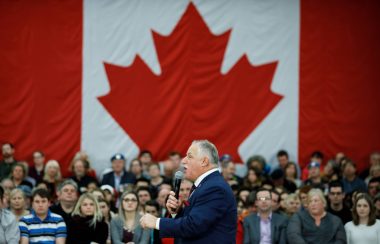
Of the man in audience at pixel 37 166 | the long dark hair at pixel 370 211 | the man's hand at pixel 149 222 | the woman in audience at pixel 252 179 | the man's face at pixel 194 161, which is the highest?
the man in audience at pixel 37 166

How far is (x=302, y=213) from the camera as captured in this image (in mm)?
8523

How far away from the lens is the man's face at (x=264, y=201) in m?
8.45

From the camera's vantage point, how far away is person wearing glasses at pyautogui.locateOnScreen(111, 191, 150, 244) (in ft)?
26.3

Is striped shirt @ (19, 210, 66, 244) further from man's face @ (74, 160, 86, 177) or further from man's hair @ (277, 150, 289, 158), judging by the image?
man's hair @ (277, 150, 289, 158)

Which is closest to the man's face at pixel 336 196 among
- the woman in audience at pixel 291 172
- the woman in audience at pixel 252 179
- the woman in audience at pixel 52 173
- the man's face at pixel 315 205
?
the man's face at pixel 315 205

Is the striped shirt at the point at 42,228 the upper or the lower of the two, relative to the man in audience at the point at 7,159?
lower

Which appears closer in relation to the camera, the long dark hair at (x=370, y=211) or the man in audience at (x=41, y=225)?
the man in audience at (x=41, y=225)

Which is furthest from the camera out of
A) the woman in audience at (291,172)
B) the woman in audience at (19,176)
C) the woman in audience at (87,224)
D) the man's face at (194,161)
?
the woman in audience at (291,172)

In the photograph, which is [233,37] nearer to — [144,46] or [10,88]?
[144,46]

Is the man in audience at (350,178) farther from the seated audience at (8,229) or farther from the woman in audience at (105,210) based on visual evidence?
the seated audience at (8,229)

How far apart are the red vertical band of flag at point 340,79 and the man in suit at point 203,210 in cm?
716

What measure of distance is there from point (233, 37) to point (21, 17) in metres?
3.13

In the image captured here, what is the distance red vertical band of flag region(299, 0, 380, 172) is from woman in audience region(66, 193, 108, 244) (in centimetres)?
476

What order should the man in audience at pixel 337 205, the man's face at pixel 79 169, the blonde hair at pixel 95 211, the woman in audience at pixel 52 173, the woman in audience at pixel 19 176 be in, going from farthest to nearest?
the man's face at pixel 79 169, the woman in audience at pixel 52 173, the woman in audience at pixel 19 176, the man in audience at pixel 337 205, the blonde hair at pixel 95 211
